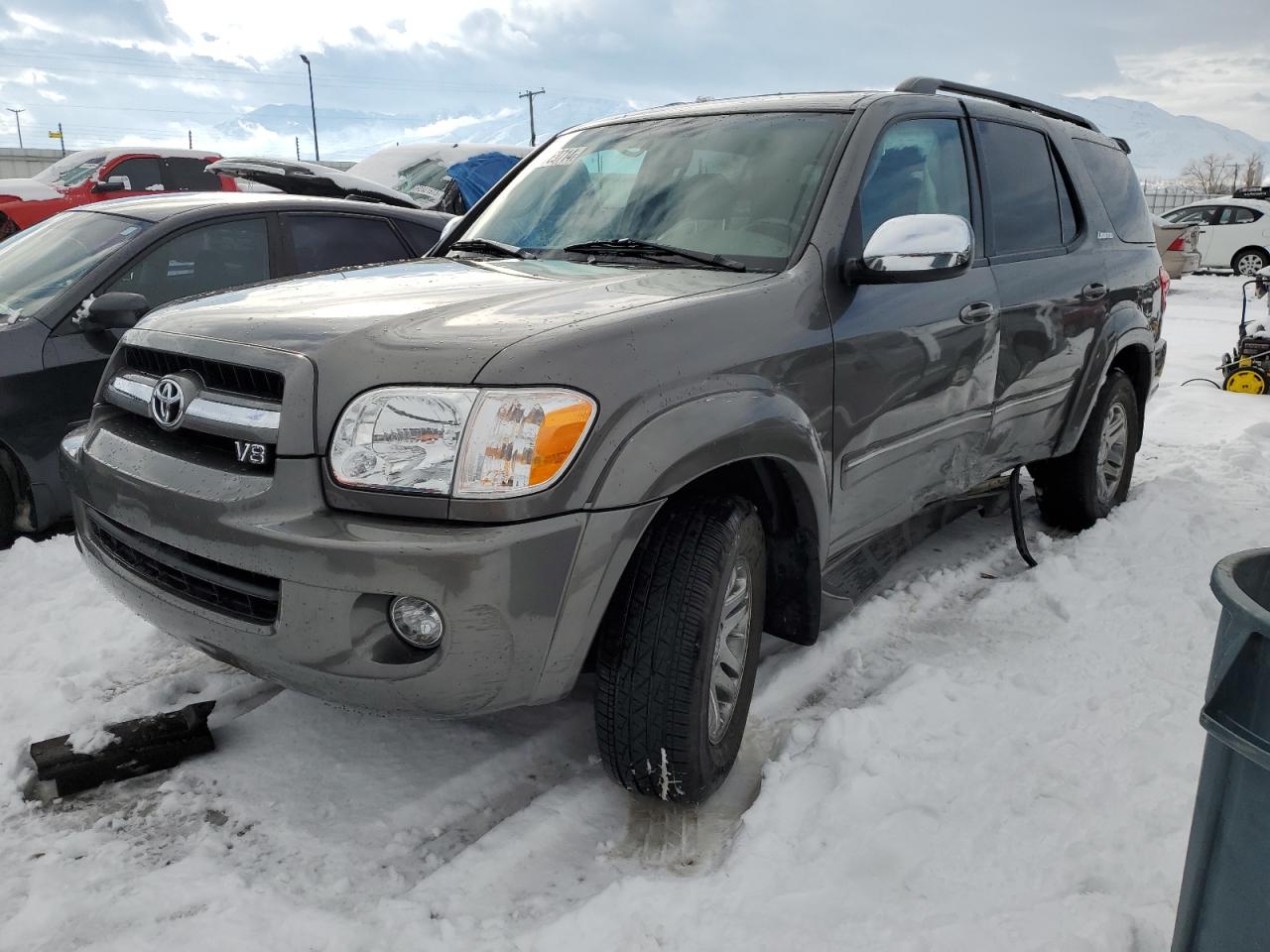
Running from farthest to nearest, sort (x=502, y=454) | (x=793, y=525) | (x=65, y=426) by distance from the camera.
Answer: (x=65, y=426) → (x=793, y=525) → (x=502, y=454)

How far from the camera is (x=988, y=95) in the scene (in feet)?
13.4

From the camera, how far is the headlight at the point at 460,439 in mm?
1966

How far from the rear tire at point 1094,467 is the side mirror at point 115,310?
398cm

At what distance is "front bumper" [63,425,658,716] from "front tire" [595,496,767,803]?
6.1 inches

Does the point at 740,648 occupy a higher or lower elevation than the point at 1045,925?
higher

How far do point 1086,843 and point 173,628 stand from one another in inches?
85.6

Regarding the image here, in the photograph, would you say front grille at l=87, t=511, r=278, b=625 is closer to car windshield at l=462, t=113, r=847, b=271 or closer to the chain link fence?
car windshield at l=462, t=113, r=847, b=271

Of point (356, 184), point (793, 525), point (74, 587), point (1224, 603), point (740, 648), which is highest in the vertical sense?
point (356, 184)

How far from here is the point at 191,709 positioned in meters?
2.78

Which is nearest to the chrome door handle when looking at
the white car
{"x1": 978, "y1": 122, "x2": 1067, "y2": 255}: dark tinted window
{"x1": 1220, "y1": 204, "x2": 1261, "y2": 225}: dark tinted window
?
{"x1": 978, "y1": 122, "x2": 1067, "y2": 255}: dark tinted window

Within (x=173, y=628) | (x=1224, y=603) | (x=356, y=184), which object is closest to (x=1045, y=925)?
(x=1224, y=603)

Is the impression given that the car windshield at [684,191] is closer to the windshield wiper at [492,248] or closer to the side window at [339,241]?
the windshield wiper at [492,248]

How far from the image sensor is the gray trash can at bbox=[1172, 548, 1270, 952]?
1.40m

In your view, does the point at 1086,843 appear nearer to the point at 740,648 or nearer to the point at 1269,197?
the point at 740,648
